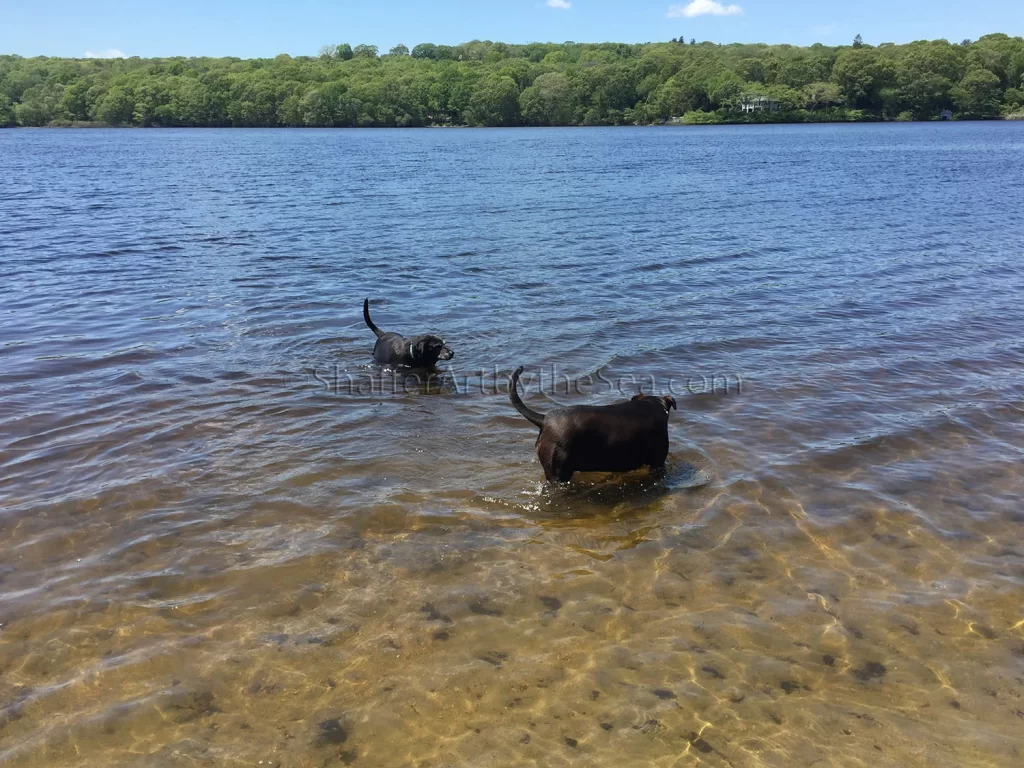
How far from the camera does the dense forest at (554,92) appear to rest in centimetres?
12675

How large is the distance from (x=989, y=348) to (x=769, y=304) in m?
3.90

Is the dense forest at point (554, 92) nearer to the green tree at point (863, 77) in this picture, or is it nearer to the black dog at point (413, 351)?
the green tree at point (863, 77)

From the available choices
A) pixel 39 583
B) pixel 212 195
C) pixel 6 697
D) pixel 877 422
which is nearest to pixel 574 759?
pixel 6 697

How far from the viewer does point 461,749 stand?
167 inches

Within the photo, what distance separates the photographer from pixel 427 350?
1038cm

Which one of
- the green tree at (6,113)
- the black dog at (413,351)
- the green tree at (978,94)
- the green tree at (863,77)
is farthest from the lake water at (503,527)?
the green tree at (863,77)

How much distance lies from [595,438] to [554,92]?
13984cm

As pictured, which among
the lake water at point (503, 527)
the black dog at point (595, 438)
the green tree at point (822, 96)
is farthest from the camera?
the green tree at point (822, 96)

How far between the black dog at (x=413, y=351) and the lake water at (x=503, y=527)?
323mm

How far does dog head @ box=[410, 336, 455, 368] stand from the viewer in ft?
33.9

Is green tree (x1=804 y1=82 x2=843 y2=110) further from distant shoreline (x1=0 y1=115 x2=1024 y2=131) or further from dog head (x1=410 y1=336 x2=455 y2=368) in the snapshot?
dog head (x1=410 y1=336 x2=455 y2=368)

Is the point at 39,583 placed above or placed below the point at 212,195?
below

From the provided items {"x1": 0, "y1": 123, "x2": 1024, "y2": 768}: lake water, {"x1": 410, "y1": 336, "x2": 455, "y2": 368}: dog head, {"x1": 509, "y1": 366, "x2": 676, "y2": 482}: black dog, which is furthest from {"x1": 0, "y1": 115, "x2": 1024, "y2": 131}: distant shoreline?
{"x1": 509, "y1": 366, "x2": 676, "y2": 482}: black dog

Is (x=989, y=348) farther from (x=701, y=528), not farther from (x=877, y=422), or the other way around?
(x=701, y=528)
